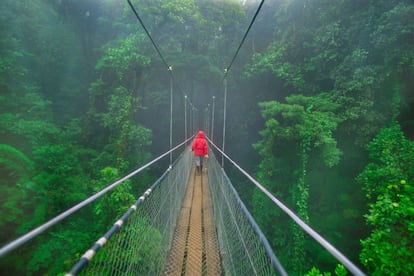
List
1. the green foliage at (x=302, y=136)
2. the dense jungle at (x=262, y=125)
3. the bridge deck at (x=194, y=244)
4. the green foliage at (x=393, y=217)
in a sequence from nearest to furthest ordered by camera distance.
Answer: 1. the bridge deck at (x=194, y=244)
2. the green foliage at (x=393, y=217)
3. the dense jungle at (x=262, y=125)
4. the green foliage at (x=302, y=136)

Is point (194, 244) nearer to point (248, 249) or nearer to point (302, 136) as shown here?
point (248, 249)

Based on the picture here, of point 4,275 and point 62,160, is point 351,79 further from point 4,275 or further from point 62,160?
point 4,275

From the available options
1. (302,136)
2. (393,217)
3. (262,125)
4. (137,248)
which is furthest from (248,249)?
(262,125)

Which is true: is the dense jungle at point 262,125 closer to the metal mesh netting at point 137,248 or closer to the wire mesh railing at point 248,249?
the wire mesh railing at point 248,249

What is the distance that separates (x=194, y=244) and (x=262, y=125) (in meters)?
8.88

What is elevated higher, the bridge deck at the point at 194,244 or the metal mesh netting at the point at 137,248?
the metal mesh netting at the point at 137,248

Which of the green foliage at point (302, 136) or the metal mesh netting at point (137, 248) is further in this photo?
the green foliage at point (302, 136)

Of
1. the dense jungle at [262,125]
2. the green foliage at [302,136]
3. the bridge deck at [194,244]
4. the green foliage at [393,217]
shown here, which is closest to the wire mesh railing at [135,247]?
the bridge deck at [194,244]

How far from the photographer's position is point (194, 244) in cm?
188

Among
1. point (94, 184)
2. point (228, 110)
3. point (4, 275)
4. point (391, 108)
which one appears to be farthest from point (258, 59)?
point (4, 275)

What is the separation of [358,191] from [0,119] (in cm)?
876

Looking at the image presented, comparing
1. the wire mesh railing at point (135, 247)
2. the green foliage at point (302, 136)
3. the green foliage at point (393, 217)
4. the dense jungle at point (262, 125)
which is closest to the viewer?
the wire mesh railing at point (135, 247)

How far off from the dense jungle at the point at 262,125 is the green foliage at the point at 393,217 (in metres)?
0.02

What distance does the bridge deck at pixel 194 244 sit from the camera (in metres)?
1.53
